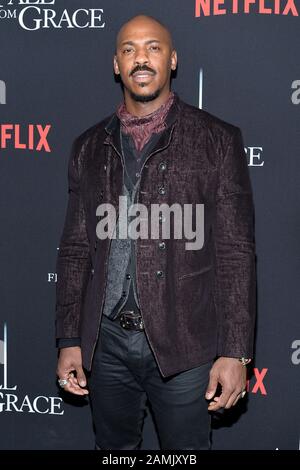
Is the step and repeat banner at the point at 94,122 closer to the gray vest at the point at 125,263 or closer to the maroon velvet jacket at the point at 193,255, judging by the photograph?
the maroon velvet jacket at the point at 193,255

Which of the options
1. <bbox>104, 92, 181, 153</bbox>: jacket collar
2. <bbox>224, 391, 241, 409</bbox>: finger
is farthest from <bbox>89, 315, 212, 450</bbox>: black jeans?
<bbox>104, 92, 181, 153</bbox>: jacket collar

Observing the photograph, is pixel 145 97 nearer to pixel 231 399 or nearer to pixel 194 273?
pixel 194 273

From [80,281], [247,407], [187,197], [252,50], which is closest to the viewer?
[187,197]

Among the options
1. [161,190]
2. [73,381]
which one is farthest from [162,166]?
[73,381]

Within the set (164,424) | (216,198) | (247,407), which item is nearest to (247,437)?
(247,407)

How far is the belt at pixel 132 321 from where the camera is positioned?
78.9 inches

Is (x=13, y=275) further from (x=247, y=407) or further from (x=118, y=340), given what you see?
(x=247, y=407)

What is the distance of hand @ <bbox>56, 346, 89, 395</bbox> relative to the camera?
2.20 m

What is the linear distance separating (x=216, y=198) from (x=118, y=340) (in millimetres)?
600

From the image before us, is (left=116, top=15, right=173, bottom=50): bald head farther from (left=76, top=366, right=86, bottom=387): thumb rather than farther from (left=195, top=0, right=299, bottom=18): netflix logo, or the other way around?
(left=76, top=366, right=86, bottom=387): thumb

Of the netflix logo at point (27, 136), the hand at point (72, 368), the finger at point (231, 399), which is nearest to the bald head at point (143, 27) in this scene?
the netflix logo at point (27, 136)

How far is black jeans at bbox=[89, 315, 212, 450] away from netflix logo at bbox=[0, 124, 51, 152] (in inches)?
39.3
